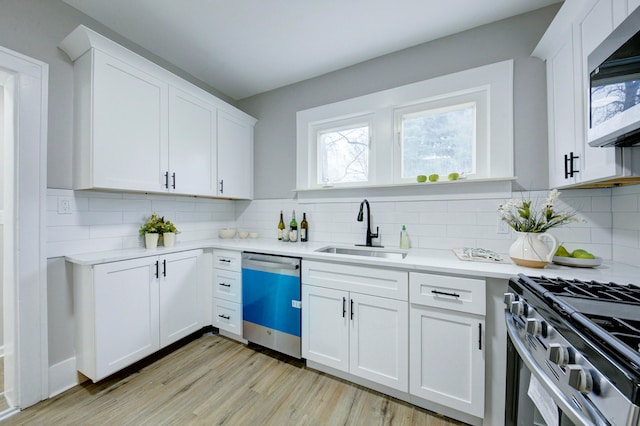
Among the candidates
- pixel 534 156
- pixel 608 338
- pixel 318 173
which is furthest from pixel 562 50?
pixel 318 173

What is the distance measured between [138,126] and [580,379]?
2.71 m

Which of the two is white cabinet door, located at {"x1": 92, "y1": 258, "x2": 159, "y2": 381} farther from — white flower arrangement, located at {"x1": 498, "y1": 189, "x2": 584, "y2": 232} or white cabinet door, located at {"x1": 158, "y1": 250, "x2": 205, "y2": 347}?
white flower arrangement, located at {"x1": 498, "y1": 189, "x2": 584, "y2": 232}

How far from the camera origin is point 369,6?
1.77m

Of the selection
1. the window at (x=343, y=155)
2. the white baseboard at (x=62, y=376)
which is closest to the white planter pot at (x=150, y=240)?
the white baseboard at (x=62, y=376)

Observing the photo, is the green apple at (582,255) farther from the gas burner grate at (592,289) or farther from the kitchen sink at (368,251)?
the kitchen sink at (368,251)

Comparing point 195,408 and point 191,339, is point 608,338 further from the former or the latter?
point 191,339

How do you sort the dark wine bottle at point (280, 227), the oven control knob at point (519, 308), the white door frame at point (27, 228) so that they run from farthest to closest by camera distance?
the dark wine bottle at point (280, 227) < the white door frame at point (27, 228) < the oven control knob at point (519, 308)

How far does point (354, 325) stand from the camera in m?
1.71

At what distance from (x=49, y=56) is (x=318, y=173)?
2189 millimetres

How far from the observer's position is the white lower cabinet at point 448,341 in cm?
136

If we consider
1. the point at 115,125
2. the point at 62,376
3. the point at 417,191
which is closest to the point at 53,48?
the point at 115,125

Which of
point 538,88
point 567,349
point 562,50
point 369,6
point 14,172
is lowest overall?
point 567,349

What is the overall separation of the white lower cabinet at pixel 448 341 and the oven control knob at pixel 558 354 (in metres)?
0.63

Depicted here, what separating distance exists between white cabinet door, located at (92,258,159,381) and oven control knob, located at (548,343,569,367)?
233 cm
